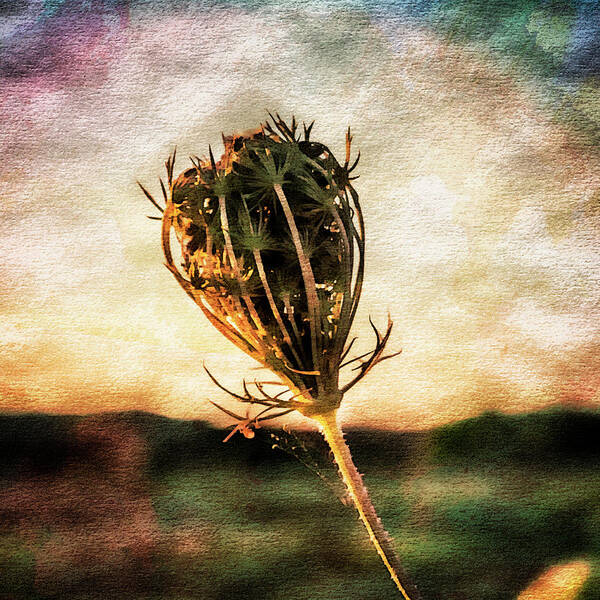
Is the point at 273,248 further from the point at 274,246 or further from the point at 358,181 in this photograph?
the point at 358,181

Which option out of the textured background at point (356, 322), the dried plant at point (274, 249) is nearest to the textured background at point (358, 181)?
the textured background at point (356, 322)

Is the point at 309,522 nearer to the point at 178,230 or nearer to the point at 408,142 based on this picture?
the point at 178,230

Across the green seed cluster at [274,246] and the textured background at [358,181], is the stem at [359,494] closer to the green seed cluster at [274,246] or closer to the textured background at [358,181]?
the green seed cluster at [274,246]

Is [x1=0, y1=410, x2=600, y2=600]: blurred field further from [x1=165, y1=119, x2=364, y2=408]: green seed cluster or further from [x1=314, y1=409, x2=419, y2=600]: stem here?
[x1=165, y1=119, x2=364, y2=408]: green seed cluster

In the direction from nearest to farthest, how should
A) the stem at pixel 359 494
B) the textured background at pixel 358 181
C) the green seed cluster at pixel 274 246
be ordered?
the green seed cluster at pixel 274 246
the stem at pixel 359 494
the textured background at pixel 358 181

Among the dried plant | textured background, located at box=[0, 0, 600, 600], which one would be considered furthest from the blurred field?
the dried plant
